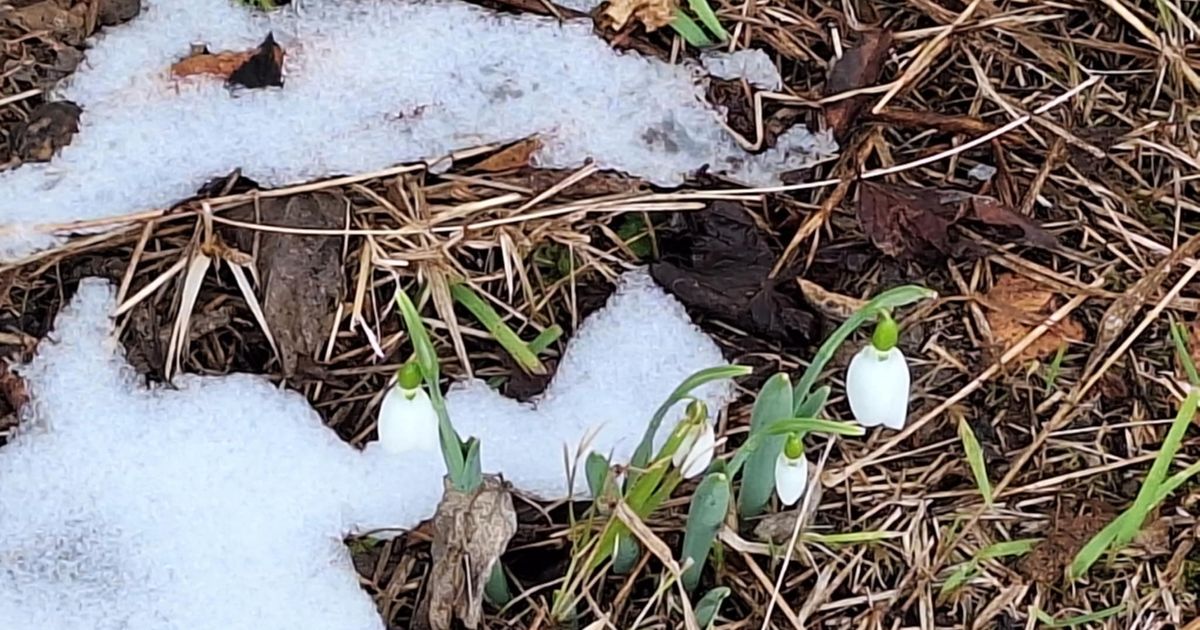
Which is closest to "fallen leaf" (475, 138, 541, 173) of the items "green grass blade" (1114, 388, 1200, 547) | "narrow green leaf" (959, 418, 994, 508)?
"narrow green leaf" (959, 418, 994, 508)

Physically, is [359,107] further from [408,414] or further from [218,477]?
[408,414]

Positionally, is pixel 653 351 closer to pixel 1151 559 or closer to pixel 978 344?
pixel 978 344

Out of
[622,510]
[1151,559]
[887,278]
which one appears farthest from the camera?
[887,278]

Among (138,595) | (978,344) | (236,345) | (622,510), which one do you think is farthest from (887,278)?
(138,595)

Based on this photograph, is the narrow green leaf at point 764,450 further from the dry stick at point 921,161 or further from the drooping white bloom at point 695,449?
the dry stick at point 921,161

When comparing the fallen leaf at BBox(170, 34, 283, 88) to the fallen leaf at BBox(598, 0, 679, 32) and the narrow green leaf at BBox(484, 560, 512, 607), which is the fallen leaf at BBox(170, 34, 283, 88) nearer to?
the fallen leaf at BBox(598, 0, 679, 32)

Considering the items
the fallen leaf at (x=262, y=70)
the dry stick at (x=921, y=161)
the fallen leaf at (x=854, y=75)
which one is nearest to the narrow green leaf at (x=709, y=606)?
the dry stick at (x=921, y=161)
